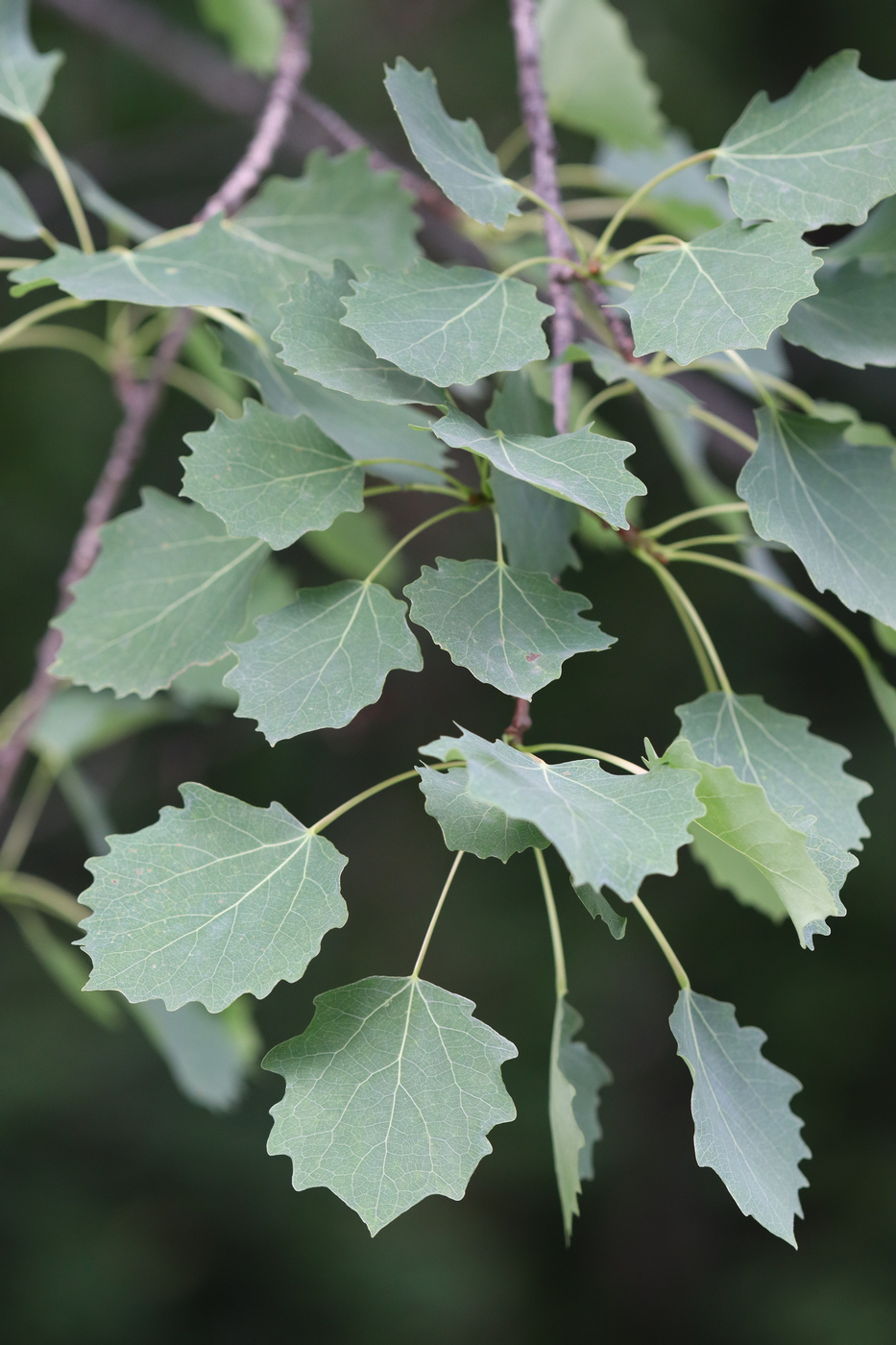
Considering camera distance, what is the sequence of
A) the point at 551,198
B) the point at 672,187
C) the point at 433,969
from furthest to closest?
the point at 433,969 < the point at 672,187 < the point at 551,198

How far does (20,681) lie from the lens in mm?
3621

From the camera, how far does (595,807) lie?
0.67 metres

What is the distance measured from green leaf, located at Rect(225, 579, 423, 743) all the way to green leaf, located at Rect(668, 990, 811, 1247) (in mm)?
318

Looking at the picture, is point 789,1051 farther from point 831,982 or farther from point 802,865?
point 802,865

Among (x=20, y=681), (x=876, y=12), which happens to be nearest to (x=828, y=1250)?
(x=20, y=681)

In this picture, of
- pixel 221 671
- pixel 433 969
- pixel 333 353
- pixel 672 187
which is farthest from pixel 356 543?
pixel 433 969

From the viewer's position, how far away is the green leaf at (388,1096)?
727 mm

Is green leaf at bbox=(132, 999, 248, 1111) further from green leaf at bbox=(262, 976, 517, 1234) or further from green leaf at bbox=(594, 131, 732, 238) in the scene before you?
green leaf at bbox=(594, 131, 732, 238)

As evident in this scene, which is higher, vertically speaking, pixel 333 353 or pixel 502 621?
pixel 333 353

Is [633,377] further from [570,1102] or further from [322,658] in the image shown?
[570,1102]

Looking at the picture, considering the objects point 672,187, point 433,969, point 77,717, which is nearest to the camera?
point 672,187

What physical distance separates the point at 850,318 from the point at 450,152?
36cm

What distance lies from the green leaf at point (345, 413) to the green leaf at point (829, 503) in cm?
28

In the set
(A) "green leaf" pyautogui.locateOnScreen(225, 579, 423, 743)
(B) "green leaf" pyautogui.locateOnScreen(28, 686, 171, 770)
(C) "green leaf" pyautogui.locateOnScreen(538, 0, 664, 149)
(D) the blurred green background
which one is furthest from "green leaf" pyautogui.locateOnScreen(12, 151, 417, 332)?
(D) the blurred green background
